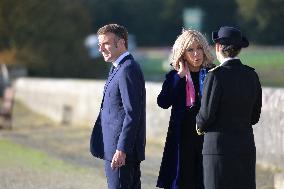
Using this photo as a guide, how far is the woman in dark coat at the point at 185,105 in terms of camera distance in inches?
196

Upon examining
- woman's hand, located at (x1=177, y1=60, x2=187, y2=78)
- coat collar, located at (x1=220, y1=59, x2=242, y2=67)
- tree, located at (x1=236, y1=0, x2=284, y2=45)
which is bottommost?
woman's hand, located at (x1=177, y1=60, x2=187, y2=78)

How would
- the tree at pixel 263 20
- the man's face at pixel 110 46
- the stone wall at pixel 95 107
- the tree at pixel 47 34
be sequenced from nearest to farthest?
the man's face at pixel 110 46
the stone wall at pixel 95 107
the tree at pixel 47 34
the tree at pixel 263 20

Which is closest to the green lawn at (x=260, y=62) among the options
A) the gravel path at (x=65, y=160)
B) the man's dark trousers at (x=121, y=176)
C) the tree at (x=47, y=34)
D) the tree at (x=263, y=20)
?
the tree at (x=263, y=20)

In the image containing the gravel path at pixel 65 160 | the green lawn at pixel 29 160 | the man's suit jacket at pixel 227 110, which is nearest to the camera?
the man's suit jacket at pixel 227 110

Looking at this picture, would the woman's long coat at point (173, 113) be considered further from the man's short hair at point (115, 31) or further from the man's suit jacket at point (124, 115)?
the man's short hair at point (115, 31)

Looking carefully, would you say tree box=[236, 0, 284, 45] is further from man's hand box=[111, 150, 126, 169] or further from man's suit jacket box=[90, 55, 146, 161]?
man's hand box=[111, 150, 126, 169]

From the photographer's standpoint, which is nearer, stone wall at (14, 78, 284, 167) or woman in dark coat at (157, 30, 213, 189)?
woman in dark coat at (157, 30, 213, 189)

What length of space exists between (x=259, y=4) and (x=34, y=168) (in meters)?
65.0

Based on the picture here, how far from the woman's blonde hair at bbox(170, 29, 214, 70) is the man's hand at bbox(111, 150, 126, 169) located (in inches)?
28.9

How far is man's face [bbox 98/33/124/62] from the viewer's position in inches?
194

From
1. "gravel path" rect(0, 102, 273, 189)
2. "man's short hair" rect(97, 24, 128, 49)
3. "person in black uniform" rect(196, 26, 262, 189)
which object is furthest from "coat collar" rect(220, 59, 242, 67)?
"gravel path" rect(0, 102, 273, 189)

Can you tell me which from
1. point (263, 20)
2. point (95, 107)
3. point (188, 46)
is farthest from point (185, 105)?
point (263, 20)

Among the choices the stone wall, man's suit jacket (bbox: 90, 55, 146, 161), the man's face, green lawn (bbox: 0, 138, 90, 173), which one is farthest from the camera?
green lawn (bbox: 0, 138, 90, 173)

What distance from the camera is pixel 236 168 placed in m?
4.61
